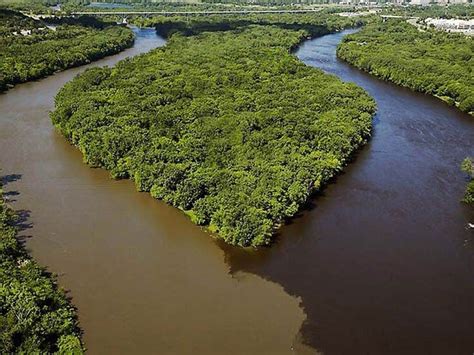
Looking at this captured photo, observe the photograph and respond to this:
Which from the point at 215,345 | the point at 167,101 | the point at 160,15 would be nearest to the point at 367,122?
the point at 167,101

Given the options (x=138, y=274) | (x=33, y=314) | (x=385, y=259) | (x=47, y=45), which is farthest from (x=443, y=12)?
(x=33, y=314)

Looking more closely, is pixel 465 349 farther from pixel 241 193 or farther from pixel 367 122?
pixel 367 122

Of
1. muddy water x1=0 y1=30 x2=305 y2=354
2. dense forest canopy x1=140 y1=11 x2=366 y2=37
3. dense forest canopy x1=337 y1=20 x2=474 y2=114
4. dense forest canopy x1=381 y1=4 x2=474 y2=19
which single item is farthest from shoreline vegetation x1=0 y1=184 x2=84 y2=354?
dense forest canopy x1=381 y1=4 x2=474 y2=19

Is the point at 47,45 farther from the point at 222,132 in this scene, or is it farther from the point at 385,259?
the point at 385,259

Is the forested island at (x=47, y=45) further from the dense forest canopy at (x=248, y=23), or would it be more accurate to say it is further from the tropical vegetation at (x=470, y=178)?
the tropical vegetation at (x=470, y=178)

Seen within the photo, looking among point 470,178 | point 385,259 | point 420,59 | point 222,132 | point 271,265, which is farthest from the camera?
point 420,59

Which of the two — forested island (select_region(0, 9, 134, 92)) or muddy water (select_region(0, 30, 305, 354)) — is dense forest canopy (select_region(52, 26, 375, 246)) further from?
forested island (select_region(0, 9, 134, 92))
